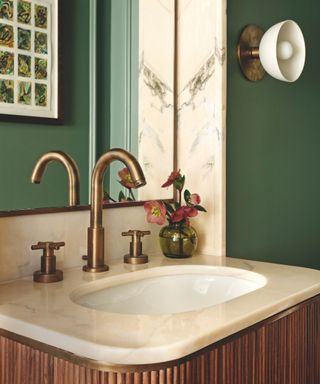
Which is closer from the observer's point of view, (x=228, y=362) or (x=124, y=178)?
(x=228, y=362)

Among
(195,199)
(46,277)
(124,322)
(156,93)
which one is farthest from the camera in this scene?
(156,93)

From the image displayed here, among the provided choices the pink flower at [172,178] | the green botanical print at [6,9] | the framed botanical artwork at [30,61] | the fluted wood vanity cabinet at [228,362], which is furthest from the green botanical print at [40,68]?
the fluted wood vanity cabinet at [228,362]

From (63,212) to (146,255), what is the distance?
281 mm

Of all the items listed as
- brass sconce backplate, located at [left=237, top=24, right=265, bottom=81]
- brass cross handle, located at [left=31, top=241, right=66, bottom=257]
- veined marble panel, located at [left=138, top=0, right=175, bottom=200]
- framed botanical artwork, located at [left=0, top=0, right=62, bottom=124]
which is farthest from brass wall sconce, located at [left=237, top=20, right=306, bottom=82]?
brass cross handle, located at [left=31, top=241, right=66, bottom=257]

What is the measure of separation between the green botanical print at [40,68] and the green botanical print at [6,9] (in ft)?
0.38

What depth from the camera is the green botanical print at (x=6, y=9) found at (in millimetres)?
1200

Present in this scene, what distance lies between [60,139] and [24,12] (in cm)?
31

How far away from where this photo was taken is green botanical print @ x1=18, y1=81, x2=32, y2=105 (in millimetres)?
1240

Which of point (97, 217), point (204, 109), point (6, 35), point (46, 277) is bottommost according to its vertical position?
point (46, 277)

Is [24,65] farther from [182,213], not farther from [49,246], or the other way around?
[182,213]

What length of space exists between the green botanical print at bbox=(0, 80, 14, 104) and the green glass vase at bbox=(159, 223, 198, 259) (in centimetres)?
59

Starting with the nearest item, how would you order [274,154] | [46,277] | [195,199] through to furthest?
1. [46,277]
2. [195,199]
3. [274,154]

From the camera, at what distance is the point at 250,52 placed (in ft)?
5.79

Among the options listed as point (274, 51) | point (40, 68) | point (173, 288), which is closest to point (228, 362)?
point (173, 288)
